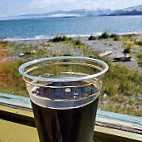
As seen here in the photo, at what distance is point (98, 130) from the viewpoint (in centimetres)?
62

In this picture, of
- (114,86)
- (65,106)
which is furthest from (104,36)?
(65,106)

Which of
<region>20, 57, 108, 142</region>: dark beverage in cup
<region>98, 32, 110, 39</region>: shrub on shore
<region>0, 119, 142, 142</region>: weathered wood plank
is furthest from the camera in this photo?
<region>98, 32, 110, 39</region>: shrub on shore

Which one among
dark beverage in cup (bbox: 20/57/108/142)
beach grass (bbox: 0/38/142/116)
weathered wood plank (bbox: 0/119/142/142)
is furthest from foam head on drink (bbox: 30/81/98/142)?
beach grass (bbox: 0/38/142/116)

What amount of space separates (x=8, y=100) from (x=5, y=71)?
1.04 meters

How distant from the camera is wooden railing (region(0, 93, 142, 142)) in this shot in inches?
23.8

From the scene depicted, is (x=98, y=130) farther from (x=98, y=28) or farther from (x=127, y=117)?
(x=98, y=28)

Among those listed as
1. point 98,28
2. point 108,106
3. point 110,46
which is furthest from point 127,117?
point 98,28

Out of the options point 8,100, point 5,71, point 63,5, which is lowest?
point 5,71

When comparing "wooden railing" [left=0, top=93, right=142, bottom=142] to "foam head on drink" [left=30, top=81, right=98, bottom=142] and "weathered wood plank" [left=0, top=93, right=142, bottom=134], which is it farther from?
"foam head on drink" [left=30, top=81, right=98, bottom=142]

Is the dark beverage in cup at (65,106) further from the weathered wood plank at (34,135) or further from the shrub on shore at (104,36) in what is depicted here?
the shrub on shore at (104,36)

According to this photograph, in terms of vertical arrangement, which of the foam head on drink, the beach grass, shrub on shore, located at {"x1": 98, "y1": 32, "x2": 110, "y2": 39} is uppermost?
the foam head on drink

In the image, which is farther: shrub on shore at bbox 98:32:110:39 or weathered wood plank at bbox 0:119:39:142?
shrub on shore at bbox 98:32:110:39

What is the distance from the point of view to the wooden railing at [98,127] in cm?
60

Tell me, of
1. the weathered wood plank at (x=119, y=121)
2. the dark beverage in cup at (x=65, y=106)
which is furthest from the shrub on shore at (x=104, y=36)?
the dark beverage in cup at (x=65, y=106)
